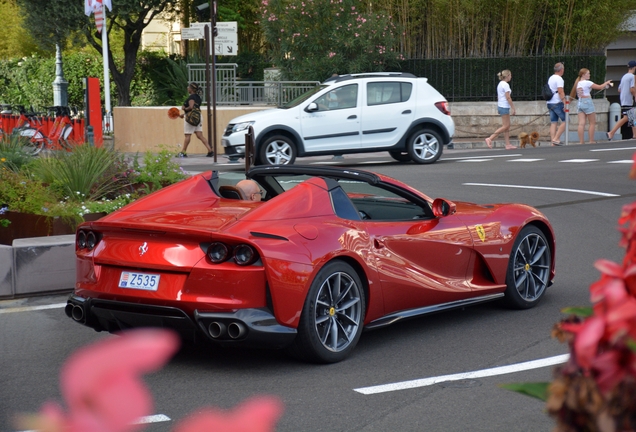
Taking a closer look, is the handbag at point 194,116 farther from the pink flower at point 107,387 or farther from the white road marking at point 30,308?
the pink flower at point 107,387

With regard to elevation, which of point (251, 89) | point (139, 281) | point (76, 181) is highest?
point (251, 89)

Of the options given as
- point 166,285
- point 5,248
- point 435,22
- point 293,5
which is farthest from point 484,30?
point 166,285

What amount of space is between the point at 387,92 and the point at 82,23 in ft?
71.5

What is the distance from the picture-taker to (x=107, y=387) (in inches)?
26.7

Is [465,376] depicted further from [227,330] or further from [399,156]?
[399,156]

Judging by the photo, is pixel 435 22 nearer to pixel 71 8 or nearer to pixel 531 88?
pixel 531 88

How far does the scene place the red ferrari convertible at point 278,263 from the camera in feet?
18.5

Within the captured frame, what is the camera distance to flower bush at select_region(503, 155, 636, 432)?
108cm

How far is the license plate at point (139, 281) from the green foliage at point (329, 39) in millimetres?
22490

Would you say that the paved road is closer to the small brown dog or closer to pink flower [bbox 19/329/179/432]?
pink flower [bbox 19/329/179/432]

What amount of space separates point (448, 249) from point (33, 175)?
5.21m

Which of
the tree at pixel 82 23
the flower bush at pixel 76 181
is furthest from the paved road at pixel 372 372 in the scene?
the tree at pixel 82 23

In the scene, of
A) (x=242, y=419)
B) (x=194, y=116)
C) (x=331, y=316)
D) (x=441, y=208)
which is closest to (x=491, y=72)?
(x=194, y=116)

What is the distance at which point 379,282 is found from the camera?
6359 mm
